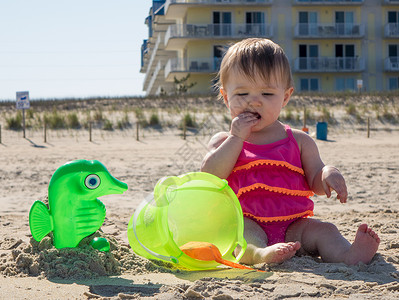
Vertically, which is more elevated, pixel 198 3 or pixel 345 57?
pixel 198 3

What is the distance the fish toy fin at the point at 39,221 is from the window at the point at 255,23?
1079 inches

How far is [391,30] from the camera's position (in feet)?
98.2

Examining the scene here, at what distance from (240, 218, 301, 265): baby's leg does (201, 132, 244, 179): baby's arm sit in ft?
0.91

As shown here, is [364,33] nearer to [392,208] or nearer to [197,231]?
[392,208]

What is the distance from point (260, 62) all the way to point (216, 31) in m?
26.5

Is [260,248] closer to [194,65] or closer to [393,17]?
[194,65]

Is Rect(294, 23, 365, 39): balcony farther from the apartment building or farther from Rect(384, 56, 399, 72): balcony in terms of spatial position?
Rect(384, 56, 399, 72): balcony

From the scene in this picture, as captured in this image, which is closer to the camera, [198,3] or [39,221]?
[39,221]

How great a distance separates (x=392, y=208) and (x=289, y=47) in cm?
2640

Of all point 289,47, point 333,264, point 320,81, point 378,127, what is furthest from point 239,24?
point 333,264

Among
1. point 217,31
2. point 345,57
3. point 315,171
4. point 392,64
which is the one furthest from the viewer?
point 392,64

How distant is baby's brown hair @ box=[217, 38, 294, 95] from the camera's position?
2613 millimetres

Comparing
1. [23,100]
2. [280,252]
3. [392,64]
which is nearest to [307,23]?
[392,64]

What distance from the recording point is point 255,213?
8.73ft
